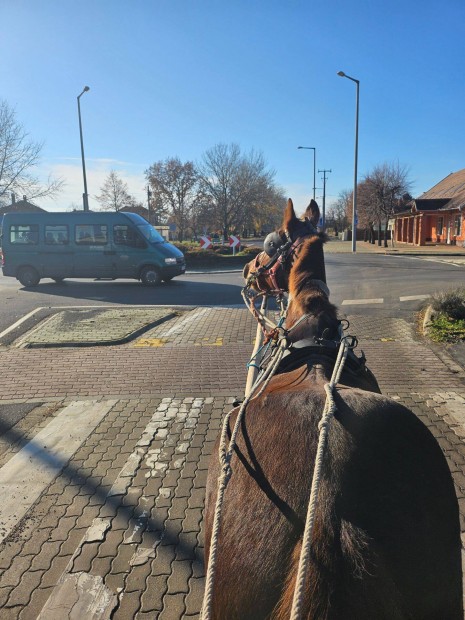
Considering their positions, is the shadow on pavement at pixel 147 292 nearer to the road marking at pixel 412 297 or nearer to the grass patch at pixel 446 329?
the road marking at pixel 412 297

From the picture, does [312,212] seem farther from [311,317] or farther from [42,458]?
[42,458]

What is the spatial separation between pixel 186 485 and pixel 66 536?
994mm

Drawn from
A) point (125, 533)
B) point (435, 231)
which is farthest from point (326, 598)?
point (435, 231)

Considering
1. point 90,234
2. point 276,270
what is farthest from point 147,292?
point 276,270

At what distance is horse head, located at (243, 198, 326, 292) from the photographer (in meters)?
3.72

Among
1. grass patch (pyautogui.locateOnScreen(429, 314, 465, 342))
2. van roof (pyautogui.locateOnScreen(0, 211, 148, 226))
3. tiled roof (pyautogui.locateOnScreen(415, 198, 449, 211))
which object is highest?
tiled roof (pyautogui.locateOnScreen(415, 198, 449, 211))

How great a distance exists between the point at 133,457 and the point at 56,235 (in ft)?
47.2

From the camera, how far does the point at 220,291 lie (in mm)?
14852

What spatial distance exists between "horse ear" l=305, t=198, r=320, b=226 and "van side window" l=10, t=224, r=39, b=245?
15.0m

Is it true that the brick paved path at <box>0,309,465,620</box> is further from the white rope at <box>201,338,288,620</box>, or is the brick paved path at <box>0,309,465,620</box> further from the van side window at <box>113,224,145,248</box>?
the van side window at <box>113,224,145,248</box>

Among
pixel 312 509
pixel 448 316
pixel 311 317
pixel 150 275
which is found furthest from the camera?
pixel 150 275

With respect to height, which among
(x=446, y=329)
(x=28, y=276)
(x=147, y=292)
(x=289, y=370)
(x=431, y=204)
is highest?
(x=431, y=204)

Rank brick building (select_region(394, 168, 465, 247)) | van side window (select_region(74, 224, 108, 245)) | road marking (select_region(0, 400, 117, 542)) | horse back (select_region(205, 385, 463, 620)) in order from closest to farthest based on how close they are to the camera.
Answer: horse back (select_region(205, 385, 463, 620))
road marking (select_region(0, 400, 117, 542))
van side window (select_region(74, 224, 108, 245))
brick building (select_region(394, 168, 465, 247))

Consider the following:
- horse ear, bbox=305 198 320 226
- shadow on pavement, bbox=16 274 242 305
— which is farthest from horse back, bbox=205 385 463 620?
shadow on pavement, bbox=16 274 242 305
